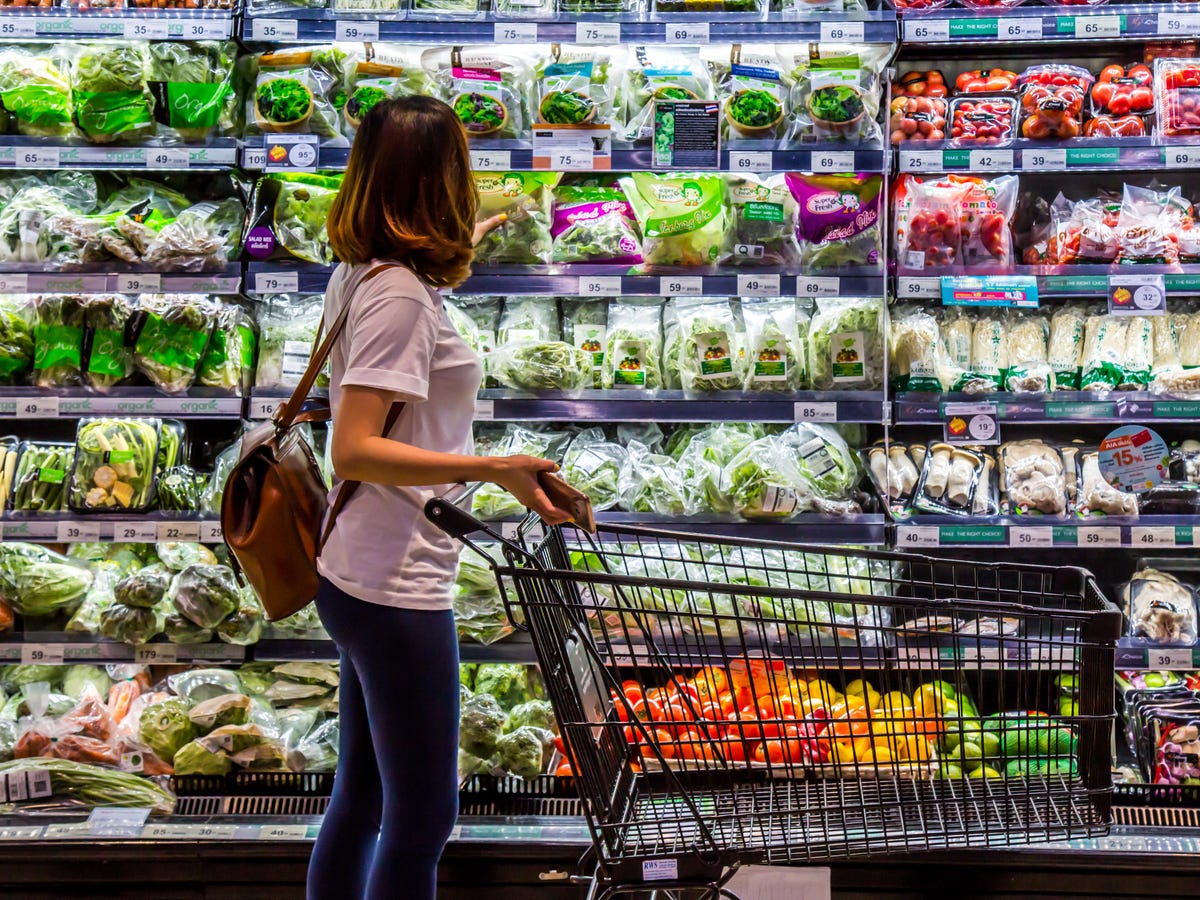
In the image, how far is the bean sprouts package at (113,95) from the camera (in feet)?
9.83

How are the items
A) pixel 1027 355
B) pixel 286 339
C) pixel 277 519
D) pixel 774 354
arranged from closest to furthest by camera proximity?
pixel 277 519, pixel 774 354, pixel 286 339, pixel 1027 355

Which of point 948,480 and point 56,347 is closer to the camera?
point 56,347

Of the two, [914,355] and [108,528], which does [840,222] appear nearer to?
[914,355]

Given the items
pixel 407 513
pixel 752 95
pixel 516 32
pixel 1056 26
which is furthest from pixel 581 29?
pixel 407 513

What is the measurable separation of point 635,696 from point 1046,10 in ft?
6.80

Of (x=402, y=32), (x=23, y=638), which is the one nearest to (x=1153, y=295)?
(x=402, y=32)

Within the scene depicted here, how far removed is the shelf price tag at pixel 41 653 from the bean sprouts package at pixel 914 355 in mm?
2329

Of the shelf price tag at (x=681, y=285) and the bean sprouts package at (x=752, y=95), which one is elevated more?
the bean sprouts package at (x=752, y=95)

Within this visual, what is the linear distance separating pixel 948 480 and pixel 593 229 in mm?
1201

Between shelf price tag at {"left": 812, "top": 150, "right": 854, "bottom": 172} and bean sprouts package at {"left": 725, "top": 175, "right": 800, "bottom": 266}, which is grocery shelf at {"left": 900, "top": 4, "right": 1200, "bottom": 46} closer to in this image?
shelf price tag at {"left": 812, "top": 150, "right": 854, "bottom": 172}

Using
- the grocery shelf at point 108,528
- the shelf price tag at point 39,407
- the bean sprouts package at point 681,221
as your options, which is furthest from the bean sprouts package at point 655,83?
Result: the shelf price tag at point 39,407

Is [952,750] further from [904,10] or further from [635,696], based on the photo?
[904,10]

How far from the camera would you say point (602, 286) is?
2949mm

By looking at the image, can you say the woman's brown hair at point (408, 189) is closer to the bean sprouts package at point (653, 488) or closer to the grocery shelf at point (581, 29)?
the grocery shelf at point (581, 29)
